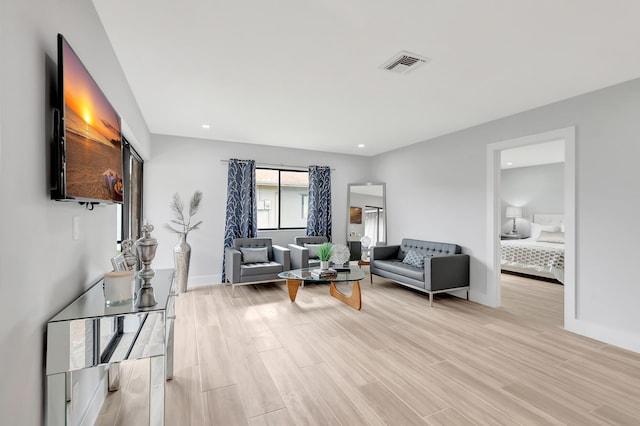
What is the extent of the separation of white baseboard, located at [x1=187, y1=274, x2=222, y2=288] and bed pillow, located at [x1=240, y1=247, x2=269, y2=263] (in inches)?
28.7

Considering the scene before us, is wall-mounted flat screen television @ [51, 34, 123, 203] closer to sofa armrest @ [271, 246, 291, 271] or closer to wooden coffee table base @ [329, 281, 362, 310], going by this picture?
wooden coffee table base @ [329, 281, 362, 310]

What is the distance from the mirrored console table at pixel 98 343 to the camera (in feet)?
4.19

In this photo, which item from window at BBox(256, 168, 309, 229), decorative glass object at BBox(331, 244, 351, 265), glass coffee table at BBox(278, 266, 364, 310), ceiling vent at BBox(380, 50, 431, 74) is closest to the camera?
ceiling vent at BBox(380, 50, 431, 74)

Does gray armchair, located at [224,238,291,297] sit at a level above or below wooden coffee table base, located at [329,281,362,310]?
above

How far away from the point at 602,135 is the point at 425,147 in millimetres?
2504

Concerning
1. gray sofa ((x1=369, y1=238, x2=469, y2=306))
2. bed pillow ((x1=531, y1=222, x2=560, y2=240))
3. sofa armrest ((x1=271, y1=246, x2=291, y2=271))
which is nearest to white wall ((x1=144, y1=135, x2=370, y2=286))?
sofa armrest ((x1=271, y1=246, x2=291, y2=271))

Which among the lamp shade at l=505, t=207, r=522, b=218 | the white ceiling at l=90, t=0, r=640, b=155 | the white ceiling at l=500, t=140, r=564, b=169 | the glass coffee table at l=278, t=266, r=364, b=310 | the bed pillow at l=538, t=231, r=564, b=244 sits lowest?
the glass coffee table at l=278, t=266, r=364, b=310

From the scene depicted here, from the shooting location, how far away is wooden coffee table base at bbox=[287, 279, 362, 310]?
13.4ft

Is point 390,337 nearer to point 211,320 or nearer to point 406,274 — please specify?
point 406,274

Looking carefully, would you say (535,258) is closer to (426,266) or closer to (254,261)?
(426,266)

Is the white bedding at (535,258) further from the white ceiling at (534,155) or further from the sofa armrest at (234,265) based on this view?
the sofa armrest at (234,265)

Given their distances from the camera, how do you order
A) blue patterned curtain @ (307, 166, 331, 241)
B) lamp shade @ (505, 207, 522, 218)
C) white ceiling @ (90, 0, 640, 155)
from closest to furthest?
1. white ceiling @ (90, 0, 640, 155)
2. blue patterned curtain @ (307, 166, 331, 241)
3. lamp shade @ (505, 207, 522, 218)

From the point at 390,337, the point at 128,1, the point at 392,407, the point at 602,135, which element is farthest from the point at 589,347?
the point at 128,1

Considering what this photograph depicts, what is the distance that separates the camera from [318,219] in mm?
6203
